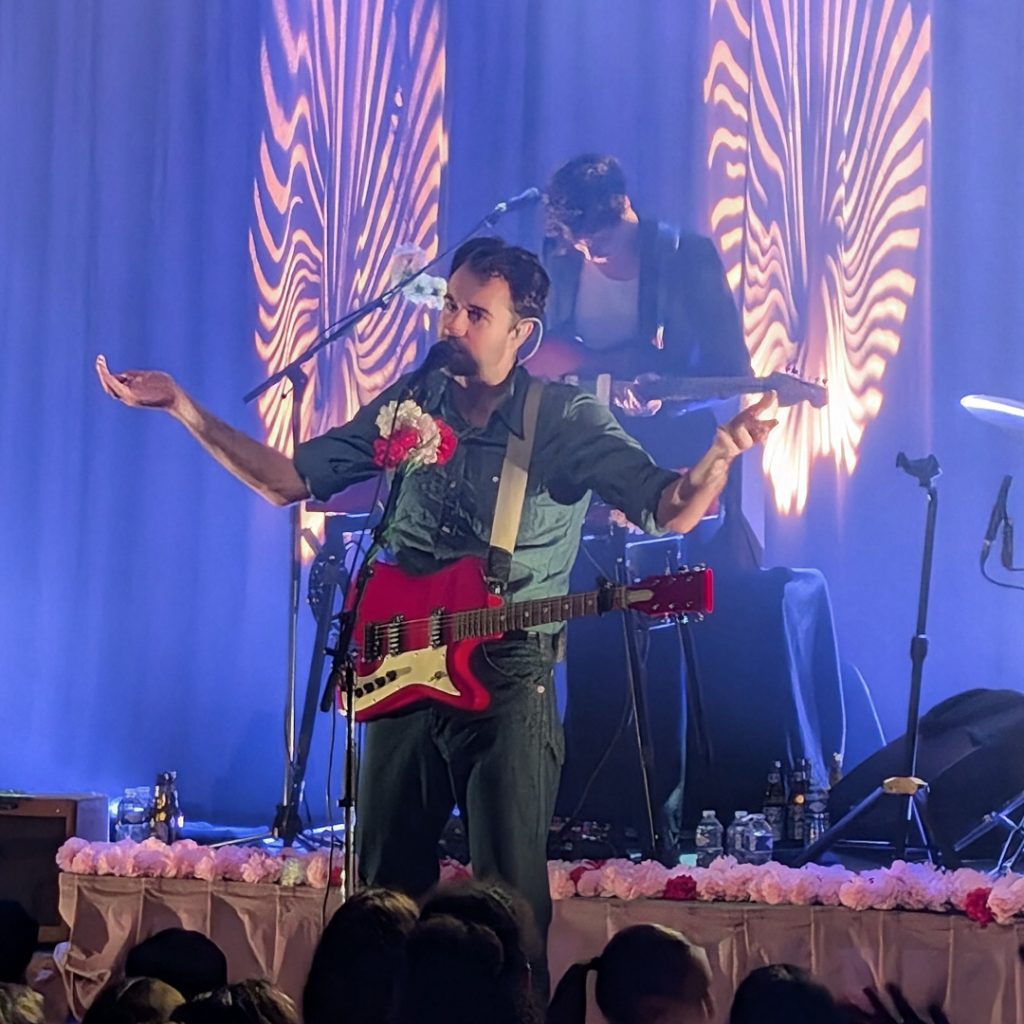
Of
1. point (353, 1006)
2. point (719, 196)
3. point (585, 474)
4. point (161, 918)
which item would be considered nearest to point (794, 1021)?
point (353, 1006)

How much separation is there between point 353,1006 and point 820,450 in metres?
2.52

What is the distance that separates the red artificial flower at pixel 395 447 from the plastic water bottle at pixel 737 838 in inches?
60.0

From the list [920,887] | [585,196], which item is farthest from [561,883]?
[585,196]

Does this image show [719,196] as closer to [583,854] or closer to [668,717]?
[668,717]

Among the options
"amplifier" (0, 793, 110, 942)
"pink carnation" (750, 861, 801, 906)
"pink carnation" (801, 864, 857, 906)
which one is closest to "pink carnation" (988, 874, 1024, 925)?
"pink carnation" (801, 864, 857, 906)

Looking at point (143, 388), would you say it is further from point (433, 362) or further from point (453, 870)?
point (453, 870)

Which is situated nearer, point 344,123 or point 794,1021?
point 794,1021

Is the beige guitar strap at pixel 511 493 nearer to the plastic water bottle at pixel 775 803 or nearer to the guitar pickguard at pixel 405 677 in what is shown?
the guitar pickguard at pixel 405 677

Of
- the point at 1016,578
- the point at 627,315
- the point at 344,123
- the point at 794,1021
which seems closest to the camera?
the point at 794,1021

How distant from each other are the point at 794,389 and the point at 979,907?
63.1 inches

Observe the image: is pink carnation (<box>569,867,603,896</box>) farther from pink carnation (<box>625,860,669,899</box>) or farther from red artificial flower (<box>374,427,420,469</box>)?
red artificial flower (<box>374,427,420,469</box>)

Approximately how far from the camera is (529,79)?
4.67m

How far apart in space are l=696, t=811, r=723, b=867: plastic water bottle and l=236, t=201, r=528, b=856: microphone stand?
1.30m

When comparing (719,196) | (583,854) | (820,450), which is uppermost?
(719,196)
